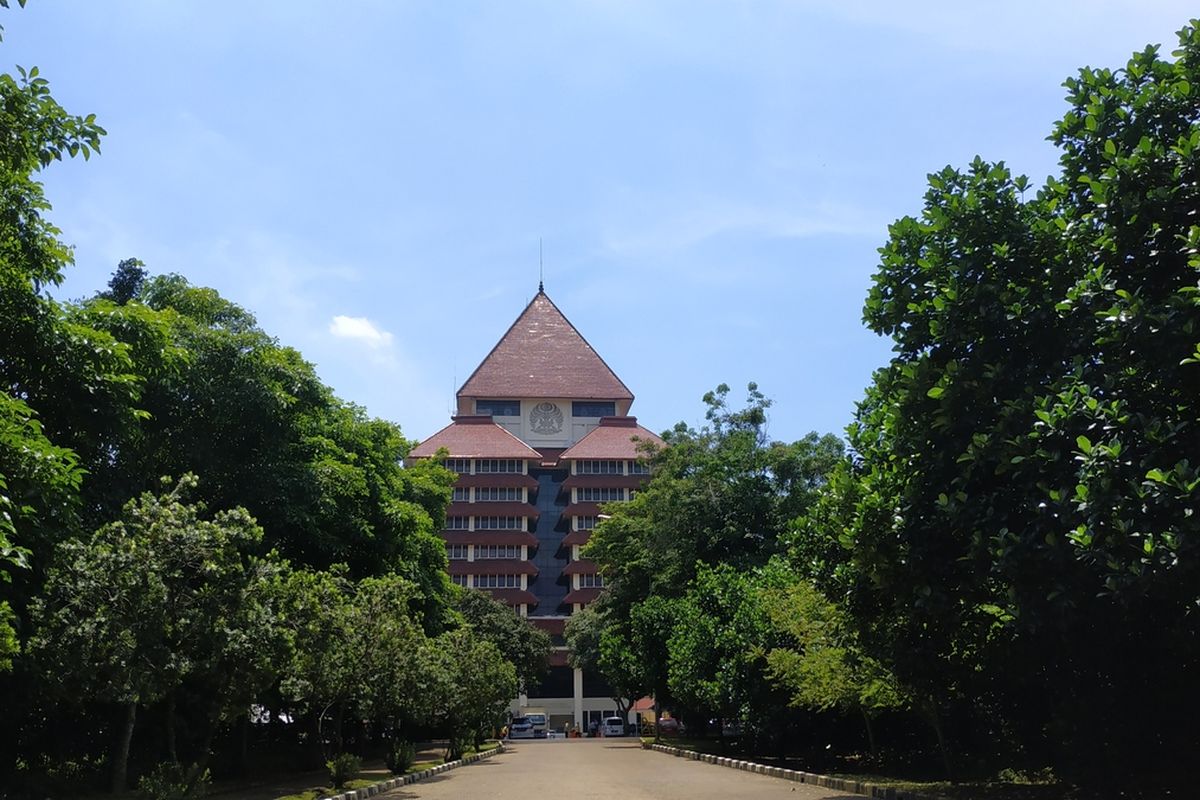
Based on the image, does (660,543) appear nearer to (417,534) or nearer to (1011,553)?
(417,534)

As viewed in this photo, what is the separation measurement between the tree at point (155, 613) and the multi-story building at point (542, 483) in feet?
201

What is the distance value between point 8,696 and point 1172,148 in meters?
16.1

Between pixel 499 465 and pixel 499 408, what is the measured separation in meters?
9.07

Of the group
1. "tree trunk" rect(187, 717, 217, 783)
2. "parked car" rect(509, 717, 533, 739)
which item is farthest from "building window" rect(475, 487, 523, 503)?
"tree trunk" rect(187, 717, 217, 783)

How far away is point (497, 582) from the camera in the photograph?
265 ft

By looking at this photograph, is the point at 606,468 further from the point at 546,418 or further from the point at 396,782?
the point at 396,782

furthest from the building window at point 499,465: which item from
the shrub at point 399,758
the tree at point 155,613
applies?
the tree at point 155,613

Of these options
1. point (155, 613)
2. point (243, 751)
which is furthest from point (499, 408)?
point (155, 613)

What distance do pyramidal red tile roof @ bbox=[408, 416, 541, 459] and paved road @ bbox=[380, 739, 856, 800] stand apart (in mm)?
54450

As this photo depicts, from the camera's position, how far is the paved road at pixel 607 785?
17.6m

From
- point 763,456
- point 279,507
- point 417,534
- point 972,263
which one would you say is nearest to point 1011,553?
point 972,263

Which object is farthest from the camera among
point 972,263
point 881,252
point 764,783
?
point 764,783

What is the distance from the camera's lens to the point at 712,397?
41625 millimetres

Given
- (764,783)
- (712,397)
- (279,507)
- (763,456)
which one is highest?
(712,397)
